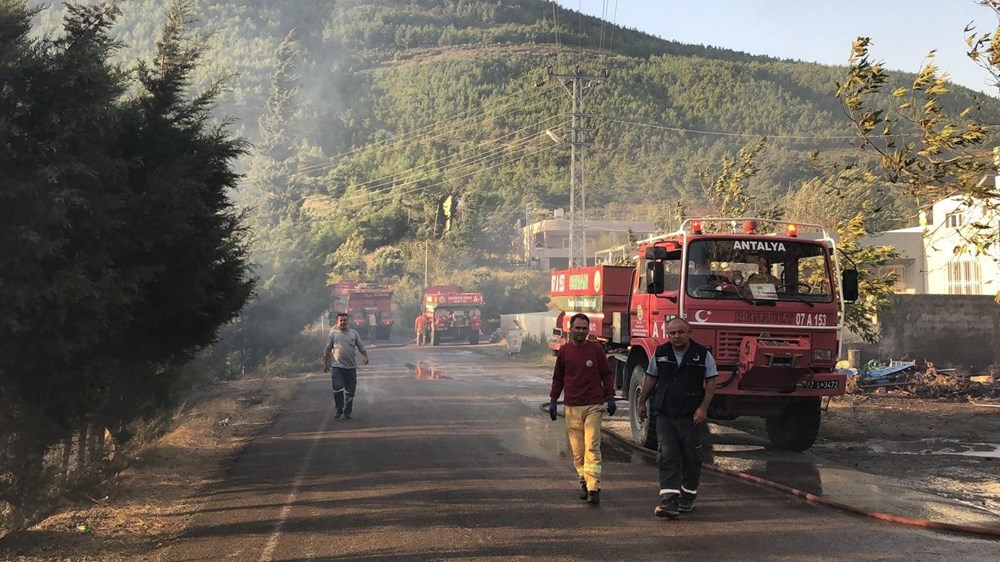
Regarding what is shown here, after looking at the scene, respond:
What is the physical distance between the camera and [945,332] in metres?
21.2

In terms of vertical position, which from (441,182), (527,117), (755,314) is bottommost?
(755,314)

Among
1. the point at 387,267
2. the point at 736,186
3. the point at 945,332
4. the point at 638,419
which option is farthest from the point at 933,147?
the point at 387,267

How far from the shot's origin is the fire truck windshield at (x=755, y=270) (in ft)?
33.7

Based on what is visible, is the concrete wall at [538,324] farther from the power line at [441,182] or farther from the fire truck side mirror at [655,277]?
the power line at [441,182]

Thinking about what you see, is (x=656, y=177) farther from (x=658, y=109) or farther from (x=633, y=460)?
(x=633, y=460)

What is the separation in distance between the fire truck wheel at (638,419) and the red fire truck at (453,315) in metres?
34.3

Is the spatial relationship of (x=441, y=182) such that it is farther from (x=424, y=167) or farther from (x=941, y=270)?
(x=941, y=270)

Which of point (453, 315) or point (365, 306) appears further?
point (365, 306)

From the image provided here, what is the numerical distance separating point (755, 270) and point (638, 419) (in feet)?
7.97

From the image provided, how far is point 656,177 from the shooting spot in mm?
105438

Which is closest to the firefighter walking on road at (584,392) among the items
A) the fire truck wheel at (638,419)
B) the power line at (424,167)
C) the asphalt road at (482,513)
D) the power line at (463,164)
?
the asphalt road at (482,513)

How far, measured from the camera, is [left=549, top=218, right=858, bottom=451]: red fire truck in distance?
10.0m

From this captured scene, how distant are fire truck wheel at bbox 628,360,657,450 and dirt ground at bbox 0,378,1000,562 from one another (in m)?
2.22

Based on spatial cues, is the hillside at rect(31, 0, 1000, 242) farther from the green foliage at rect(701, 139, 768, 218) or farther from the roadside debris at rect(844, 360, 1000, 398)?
the roadside debris at rect(844, 360, 1000, 398)
